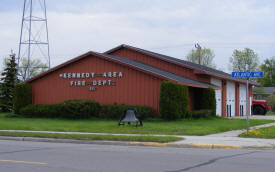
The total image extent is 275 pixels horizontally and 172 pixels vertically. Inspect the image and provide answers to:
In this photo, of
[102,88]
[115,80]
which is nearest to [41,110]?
[102,88]

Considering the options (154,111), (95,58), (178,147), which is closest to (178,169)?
(178,147)

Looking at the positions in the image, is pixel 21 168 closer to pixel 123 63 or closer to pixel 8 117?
pixel 123 63

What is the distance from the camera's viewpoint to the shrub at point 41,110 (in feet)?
92.3

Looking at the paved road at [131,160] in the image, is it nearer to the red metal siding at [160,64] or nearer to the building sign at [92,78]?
the building sign at [92,78]

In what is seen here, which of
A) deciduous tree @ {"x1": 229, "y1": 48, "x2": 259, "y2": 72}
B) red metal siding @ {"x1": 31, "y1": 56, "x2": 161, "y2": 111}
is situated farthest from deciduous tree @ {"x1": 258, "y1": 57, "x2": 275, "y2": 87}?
red metal siding @ {"x1": 31, "y1": 56, "x2": 161, "y2": 111}

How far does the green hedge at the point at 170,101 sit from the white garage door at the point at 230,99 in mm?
11628

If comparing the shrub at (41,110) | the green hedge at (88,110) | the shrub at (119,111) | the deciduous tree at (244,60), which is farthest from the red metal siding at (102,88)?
the deciduous tree at (244,60)

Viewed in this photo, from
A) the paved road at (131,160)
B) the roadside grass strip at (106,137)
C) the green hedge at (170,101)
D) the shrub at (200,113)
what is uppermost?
the green hedge at (170,101)

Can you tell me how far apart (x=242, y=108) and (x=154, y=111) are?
1728 cm

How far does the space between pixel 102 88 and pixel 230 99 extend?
1387 centimetres

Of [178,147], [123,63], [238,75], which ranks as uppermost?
[123,63]

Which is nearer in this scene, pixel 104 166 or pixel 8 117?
pixel 104 166

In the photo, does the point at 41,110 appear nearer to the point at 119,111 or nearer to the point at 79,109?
the point at 79,109

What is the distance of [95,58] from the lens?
95.5ft
